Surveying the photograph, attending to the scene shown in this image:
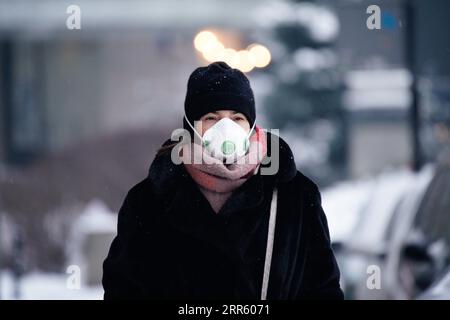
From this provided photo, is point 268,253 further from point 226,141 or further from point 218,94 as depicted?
point 218,94

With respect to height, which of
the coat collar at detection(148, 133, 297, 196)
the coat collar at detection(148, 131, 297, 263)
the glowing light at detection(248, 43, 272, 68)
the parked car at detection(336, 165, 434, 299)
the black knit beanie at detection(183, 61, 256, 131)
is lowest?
the parked car at detection(336, 165, 434, 299)

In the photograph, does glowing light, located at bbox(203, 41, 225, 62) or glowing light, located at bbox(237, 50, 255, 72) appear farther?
glowing light, located at bbox(237, 50, 255, 72)

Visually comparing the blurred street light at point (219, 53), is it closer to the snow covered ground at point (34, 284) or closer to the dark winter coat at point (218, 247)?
the dark winter coat at point (218, 247)

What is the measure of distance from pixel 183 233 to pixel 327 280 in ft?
1.63

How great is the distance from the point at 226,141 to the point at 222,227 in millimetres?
291

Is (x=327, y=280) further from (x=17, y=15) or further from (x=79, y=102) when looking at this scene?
(x=79, y=102)

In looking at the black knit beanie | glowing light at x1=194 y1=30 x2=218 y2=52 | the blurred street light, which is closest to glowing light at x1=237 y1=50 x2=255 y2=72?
the blurred street light

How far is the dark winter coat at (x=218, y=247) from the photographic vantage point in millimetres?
3547

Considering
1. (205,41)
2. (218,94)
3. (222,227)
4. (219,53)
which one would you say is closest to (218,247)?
(222,227)

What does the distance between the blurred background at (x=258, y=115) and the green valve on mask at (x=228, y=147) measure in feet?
5.60

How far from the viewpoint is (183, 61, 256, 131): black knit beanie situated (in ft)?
11.7

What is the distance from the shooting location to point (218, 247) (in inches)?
140

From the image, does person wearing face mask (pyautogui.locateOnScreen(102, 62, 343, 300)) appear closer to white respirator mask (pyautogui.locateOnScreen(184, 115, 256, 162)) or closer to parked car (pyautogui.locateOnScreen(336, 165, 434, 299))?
white respirator mask (pyautogui.locateOnScreen(184, 115, 256, 162))

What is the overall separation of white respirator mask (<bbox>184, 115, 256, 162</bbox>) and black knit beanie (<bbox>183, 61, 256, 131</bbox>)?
0.07 m
